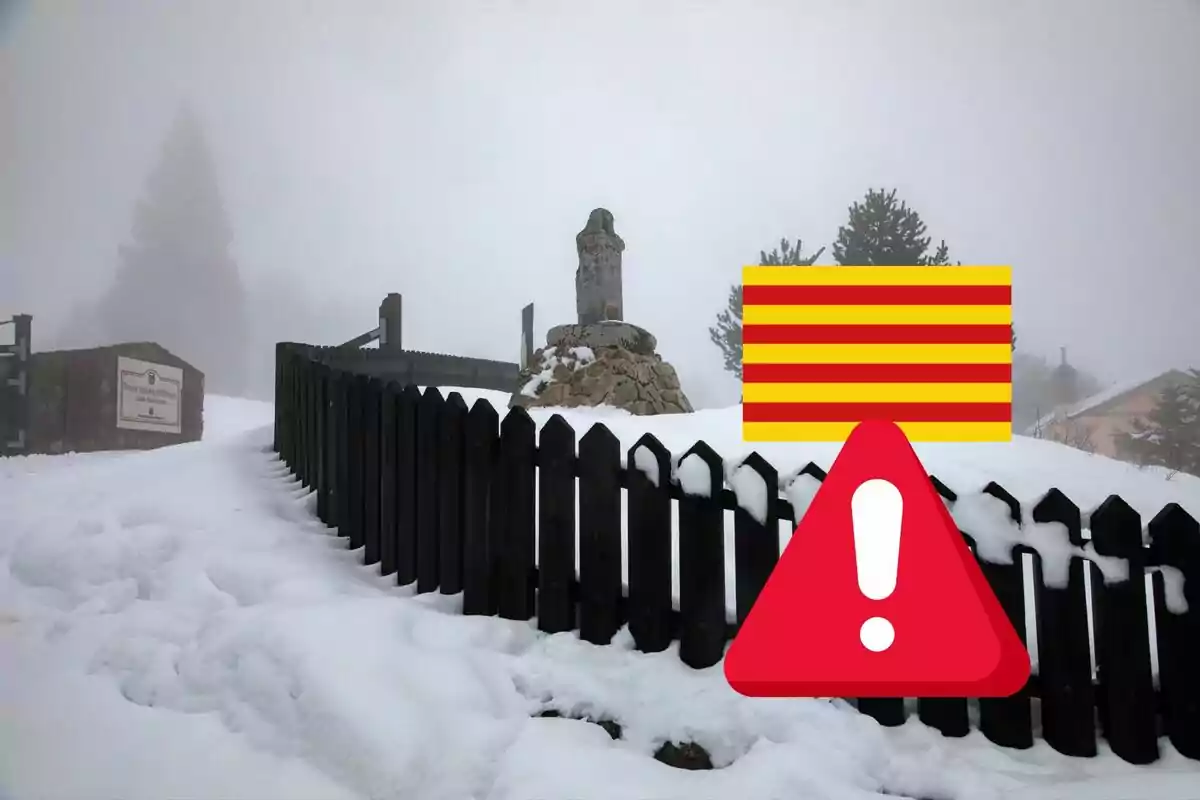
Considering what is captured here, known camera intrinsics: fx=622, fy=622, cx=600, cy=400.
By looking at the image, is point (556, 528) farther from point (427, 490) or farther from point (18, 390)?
point (18, 390)

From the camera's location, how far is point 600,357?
16.8ft

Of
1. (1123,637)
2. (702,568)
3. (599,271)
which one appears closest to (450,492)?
(702,568)

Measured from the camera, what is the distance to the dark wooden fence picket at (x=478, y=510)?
7.13 ft

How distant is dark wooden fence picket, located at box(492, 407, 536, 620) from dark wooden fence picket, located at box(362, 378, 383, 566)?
728 mm

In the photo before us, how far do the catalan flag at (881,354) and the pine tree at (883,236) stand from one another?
1.11 metres

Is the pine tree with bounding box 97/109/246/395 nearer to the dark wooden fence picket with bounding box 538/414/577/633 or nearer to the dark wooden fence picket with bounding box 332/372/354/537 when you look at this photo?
the dark wooden fence picket with bounding box 332/372/354/537

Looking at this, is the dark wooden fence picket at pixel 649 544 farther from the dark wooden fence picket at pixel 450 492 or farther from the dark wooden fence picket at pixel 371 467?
the dark wooden fence picket at pixel 371 467

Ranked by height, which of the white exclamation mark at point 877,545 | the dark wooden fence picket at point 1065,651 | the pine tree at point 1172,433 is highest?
the pine tree at point 1172,433

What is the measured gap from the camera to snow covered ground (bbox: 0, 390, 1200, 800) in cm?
147

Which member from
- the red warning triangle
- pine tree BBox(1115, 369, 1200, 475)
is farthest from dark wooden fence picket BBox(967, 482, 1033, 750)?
pine tree BBox(1115, 369, 1200, 475)

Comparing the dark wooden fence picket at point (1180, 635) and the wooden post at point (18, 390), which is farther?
the wooden post at point (18, 390)

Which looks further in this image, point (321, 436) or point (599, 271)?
point (599, 271)

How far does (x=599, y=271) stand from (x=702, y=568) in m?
3.88

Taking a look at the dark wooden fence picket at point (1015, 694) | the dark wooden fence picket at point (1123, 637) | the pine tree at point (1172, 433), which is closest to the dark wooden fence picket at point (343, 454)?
the dark wooden fence picket at point (1015, 694)
